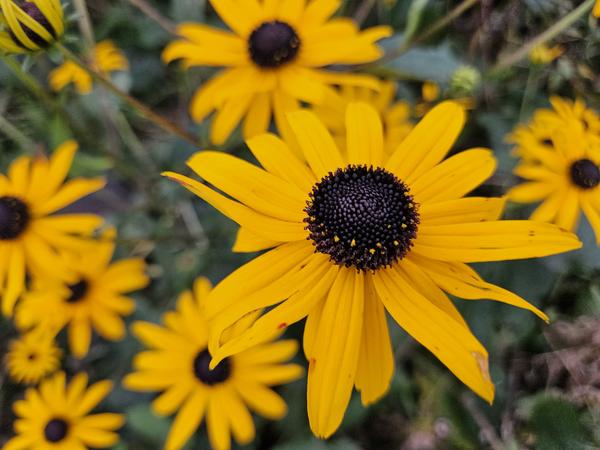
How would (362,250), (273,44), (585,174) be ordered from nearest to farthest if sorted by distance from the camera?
(362,250)
(585,174)
(273,44)

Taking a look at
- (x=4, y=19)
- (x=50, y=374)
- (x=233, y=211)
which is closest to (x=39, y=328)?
(x=50, y=374)

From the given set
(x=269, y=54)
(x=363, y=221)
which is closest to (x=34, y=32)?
(x=269, y=54)

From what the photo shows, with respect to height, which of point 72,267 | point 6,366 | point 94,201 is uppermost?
point 72,267

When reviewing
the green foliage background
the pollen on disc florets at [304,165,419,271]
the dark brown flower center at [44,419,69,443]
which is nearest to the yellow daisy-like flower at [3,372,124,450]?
the dark brown flower center at [44,419,69,443]

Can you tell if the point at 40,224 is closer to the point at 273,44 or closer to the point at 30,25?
the point at 30,25

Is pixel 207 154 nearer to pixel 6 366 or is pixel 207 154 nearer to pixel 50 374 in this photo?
pixel 50 374

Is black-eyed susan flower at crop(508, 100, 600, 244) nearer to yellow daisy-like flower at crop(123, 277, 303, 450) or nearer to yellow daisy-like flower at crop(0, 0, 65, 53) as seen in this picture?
yellow daisy-like flower at crop(123, 277, 303, 450)
